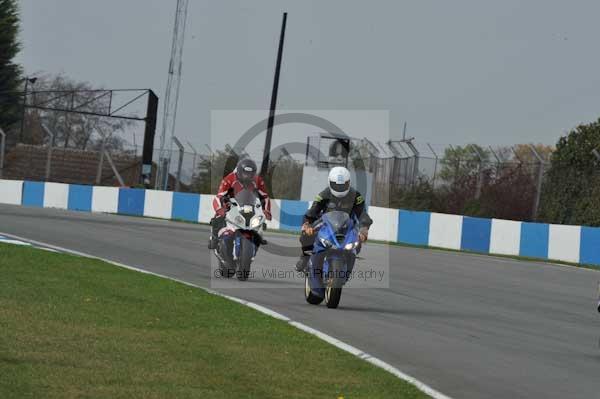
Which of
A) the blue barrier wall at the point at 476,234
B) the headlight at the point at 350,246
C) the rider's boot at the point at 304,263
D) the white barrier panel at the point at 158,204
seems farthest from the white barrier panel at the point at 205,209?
the headlight at the point at 350,246

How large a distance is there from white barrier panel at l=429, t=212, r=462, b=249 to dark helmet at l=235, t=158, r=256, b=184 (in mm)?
12484

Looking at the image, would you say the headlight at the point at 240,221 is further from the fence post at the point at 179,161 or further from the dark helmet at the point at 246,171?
the fence post at the point at 179,161

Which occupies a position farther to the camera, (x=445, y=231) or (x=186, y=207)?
(x=186, y=207)

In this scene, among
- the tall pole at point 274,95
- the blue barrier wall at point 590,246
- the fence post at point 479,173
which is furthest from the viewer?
the tall pole at point 274,95

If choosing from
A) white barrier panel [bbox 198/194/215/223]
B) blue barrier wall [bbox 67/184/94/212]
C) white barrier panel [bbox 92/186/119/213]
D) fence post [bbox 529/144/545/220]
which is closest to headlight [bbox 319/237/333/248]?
fence post [bbox 529/144/545/220]

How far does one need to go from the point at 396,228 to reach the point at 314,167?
25.4 feet

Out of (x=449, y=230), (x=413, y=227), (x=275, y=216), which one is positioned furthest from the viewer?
(x=275, y=216)

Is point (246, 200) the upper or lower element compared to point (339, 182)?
lower

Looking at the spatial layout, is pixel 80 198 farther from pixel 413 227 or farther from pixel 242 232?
pixel 242 232

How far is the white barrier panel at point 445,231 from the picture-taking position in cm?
2716

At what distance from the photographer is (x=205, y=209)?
111ft

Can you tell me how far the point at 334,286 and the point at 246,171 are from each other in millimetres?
3031

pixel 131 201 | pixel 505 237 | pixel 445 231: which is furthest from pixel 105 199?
pixel 505 237

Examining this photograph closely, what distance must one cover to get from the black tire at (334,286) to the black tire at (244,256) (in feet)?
7.79
